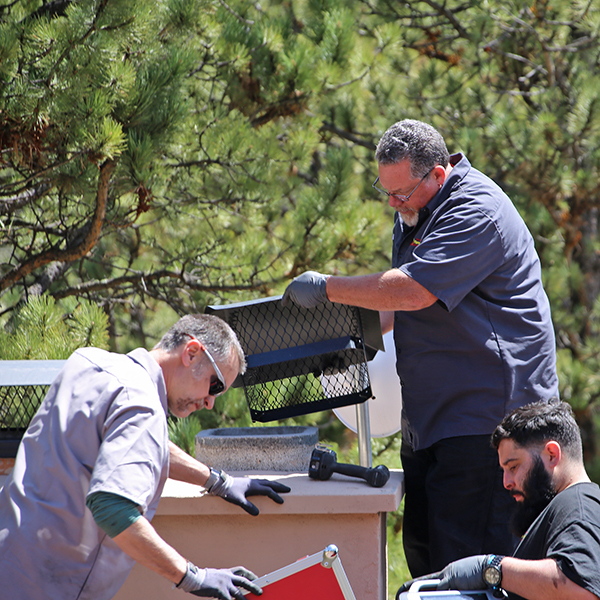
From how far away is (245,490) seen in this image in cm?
197

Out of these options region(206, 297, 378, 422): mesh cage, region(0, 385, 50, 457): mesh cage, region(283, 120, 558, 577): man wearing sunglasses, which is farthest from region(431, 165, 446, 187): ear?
region(0, 385, 50, 457): mesh cage

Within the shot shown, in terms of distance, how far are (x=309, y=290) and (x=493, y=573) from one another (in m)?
0.93

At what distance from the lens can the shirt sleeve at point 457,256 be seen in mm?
2025

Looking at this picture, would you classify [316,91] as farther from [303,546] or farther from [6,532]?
[6,532]

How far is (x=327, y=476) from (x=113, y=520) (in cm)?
87

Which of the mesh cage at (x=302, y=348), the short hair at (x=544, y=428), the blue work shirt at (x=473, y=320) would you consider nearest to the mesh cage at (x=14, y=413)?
the mesh cage at (x=302, y=348)

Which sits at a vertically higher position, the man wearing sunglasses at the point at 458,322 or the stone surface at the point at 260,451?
the man wearing sunglasses at the point at 458,322

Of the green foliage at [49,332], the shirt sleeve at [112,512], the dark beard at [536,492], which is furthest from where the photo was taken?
the green foliage at [49,332]

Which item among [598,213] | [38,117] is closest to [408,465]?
[38,117]

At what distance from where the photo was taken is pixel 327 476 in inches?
83.7

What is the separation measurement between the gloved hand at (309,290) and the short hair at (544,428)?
26.4 inches

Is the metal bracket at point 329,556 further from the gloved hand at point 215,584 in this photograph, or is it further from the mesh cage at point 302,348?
the mesh cage at point 302,348

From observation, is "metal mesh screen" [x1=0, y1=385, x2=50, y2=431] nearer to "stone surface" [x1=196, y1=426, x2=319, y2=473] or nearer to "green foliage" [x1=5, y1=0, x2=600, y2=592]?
"stone surface" [x1=196, y1=426, x2=319, y2=473]

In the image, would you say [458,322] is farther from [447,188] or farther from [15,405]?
[15,405]
